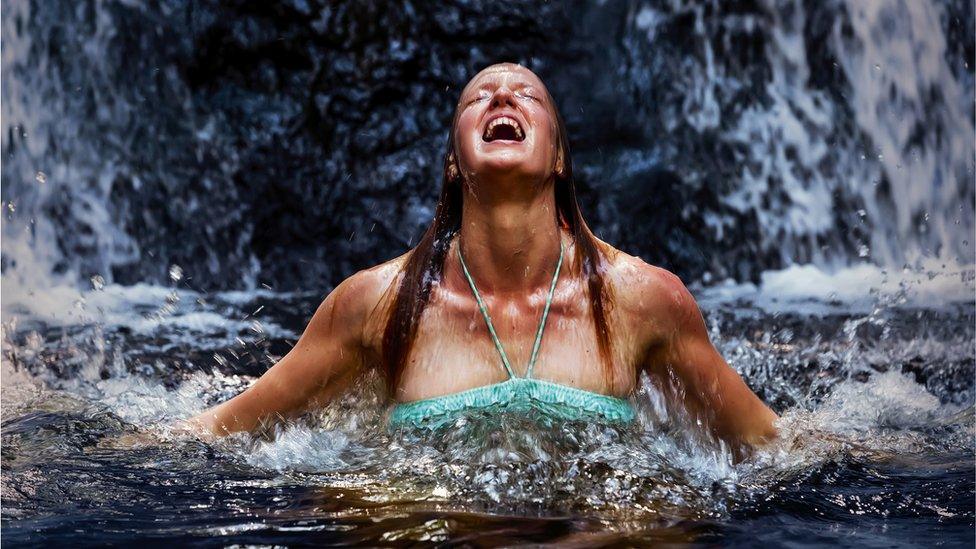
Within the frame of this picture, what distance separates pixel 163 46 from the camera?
7.41 m

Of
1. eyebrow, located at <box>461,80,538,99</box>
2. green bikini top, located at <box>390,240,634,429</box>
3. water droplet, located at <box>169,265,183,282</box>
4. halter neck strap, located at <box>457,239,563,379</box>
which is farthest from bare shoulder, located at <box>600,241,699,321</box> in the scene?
water droplet, located at <box>169,265,183,282</box>

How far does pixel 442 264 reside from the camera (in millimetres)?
3680

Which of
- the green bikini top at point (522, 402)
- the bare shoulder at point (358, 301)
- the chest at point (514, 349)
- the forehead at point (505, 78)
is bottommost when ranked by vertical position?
the green bikini top at point (522, 402)

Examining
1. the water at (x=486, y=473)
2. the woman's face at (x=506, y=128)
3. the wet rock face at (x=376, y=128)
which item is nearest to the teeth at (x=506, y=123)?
the woman's face at (x=506, y=128)

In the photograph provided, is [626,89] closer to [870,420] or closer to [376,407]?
[870,420]

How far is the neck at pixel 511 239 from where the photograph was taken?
3482 mm

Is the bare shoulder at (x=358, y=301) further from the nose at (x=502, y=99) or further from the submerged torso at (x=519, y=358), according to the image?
the nose at (x=502, y=99)

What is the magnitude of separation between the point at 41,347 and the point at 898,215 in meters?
4.88

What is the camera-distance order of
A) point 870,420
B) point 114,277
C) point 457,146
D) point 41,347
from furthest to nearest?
point 114,277, point 41,347, point 870,420, point 457,146

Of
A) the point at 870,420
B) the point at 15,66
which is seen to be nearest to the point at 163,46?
the point at 15,66

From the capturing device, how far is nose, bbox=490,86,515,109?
3496mm

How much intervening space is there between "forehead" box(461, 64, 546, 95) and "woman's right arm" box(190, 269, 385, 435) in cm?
65

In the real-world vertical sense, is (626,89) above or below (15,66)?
below

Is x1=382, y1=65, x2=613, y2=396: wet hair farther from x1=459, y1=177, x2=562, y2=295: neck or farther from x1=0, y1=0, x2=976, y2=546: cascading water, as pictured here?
x1=0, y1=0, x2=976, y2=546: cascading water
